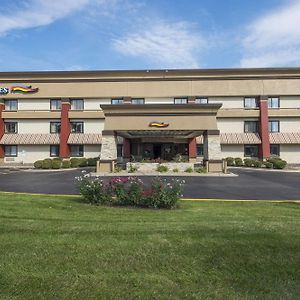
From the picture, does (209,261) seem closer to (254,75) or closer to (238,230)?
(238,230)

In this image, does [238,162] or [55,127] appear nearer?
[238,162]

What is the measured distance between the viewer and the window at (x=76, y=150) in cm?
4566

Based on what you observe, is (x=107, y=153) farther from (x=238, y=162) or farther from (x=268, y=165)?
(x=268, y=165)

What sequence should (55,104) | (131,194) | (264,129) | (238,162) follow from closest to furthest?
(131,194), (238,162), (264,129), (55,104)

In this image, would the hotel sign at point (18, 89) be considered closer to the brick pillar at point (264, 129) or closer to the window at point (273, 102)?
the brick pillar at point (264, 129)

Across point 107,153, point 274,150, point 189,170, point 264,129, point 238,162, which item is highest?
point 264,129

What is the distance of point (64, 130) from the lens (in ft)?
148

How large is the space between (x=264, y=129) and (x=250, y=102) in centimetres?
397

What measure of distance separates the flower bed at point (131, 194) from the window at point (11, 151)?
122 feet

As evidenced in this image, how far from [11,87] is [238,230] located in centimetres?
4506

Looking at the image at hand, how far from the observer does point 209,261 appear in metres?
5.39

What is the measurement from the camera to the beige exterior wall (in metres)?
43.9

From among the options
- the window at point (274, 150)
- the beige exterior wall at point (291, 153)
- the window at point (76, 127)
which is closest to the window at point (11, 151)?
the window at point (76, 127)

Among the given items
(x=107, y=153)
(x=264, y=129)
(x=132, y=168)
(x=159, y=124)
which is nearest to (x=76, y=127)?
(x=107, y=153)
